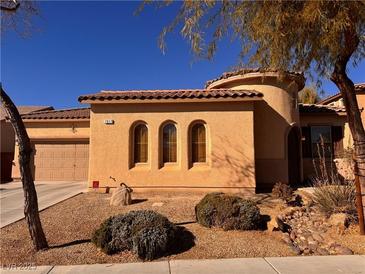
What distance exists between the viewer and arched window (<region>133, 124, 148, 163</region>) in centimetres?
1334

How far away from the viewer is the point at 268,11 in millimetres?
6801

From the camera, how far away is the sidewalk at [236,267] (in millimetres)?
5523

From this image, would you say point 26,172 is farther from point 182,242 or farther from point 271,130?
point 271,130

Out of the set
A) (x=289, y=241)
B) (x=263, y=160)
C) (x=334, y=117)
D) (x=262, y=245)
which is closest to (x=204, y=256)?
(x=262, y=245)

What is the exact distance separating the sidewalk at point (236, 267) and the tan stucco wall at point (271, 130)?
306 inches

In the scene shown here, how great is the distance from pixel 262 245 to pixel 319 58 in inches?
163

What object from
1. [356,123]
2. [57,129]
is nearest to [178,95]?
[356,123]

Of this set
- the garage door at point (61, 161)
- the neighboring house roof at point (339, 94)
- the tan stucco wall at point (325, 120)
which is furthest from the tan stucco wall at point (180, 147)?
the neighboring house roof at point (339, 94)

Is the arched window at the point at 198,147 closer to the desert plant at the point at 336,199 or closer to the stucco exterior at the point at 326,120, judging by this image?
the desert plant at the point at 336,199

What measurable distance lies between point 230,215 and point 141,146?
20.6ft

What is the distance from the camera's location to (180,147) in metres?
13.1

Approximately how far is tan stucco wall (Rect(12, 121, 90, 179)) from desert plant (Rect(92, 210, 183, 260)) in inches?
462

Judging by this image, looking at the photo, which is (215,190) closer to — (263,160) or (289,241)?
(263,160)

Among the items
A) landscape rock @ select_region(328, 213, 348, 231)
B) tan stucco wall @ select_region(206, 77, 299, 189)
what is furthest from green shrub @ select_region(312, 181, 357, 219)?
tan stucco wall @ select_region(206, 77, 299, 189)
